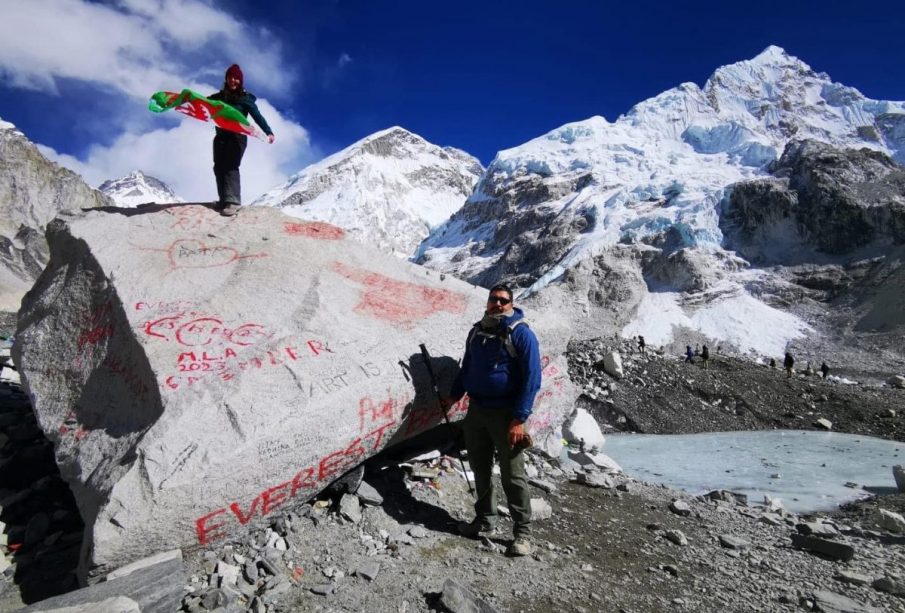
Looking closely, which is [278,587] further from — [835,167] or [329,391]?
[835,167]

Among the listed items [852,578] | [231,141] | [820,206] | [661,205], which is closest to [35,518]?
[231,141]

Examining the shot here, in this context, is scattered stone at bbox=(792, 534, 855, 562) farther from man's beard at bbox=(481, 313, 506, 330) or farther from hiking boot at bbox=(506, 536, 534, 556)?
man's beard at bbox=(481, 313, 506, 330)

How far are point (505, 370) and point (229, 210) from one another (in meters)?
4.66

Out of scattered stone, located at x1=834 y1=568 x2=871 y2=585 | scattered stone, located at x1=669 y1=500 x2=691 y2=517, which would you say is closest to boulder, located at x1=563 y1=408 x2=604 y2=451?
scattered stone, located at x1=669 y1=500 x2=691 y2=517

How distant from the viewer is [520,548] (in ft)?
14.3

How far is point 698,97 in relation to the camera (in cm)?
12769

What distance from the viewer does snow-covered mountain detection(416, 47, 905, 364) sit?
6125 cm

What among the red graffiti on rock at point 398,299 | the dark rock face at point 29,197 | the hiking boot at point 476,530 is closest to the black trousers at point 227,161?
the red graffiti on rock at point 398,299

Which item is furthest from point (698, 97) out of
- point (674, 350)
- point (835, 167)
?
point (674, 350)

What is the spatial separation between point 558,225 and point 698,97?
68418 millimetres

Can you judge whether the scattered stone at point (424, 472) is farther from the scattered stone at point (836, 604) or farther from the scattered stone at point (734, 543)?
the scattered stone at point (836, 604)

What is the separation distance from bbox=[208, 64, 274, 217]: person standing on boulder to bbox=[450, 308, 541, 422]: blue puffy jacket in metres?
4.30

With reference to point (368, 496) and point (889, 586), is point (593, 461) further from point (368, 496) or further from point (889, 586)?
point (368, 496)

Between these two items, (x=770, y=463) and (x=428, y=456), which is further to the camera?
(x=770, y=463)
